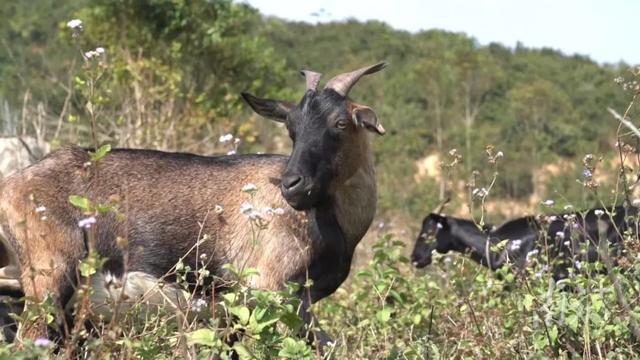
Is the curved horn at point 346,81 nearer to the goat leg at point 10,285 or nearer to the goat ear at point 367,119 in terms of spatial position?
the goat ear at point 367,119

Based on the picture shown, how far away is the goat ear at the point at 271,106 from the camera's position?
19.4 ft

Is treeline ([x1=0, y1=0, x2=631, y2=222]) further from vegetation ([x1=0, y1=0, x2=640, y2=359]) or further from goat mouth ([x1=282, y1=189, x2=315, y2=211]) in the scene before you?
goat mouth ([x1=282, y1=189, x2=315, y2=211])

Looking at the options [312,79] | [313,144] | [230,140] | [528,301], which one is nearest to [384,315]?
[528,301]

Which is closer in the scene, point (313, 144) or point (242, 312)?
point (242, 312)

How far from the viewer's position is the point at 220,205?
5656 millimetres

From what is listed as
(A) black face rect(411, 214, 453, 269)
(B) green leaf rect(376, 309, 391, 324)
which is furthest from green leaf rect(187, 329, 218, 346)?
(A) black face rect(411, 214, 453, 269)

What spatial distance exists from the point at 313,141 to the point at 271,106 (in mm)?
549

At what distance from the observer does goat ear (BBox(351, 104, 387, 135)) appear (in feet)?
18.4

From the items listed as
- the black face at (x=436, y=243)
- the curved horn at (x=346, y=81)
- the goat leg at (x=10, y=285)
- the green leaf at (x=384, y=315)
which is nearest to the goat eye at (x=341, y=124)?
the curved horn at (x=346, y=81)

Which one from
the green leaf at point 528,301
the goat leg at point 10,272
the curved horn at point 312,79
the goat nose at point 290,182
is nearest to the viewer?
the green leaf at point 528,301

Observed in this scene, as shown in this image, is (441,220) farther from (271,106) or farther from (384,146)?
(384,146)

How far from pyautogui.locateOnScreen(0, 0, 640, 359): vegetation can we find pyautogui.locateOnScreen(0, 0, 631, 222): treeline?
0.16 feet

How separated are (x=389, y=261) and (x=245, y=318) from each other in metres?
1.78

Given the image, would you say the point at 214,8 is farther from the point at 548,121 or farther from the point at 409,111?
the point at 548,121
